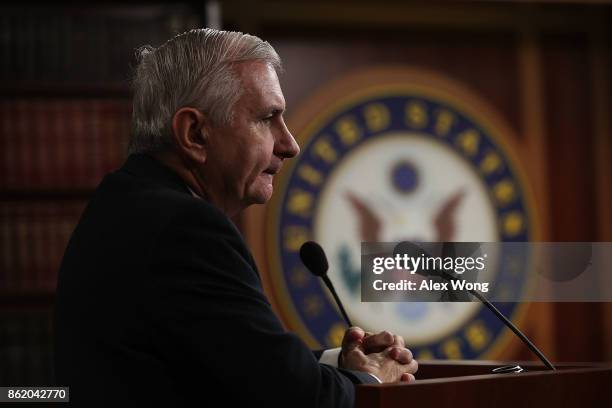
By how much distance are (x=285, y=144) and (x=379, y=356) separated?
1.20ft

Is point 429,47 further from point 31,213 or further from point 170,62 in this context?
point 170,62

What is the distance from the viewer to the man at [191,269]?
1.22 meters

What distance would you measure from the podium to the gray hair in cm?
51

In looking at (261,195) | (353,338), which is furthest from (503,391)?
(261,195)

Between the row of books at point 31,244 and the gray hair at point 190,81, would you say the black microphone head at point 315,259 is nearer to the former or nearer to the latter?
the gray hair at point 190,81

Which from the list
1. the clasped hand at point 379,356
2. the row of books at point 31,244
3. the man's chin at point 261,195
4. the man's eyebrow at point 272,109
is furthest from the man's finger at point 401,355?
the row of books at point 31,244

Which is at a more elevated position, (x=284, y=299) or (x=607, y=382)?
(x=284, y=299)

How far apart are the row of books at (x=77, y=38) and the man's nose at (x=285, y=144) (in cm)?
219

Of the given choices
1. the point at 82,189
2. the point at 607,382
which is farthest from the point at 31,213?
the point at 607,382

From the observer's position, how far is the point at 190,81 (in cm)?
145

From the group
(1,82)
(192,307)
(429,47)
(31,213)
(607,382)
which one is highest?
(429,47)

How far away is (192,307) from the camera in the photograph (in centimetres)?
123

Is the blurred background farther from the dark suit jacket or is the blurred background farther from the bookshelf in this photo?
the dark suit jacket

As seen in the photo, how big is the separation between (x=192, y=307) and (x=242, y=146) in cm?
32
